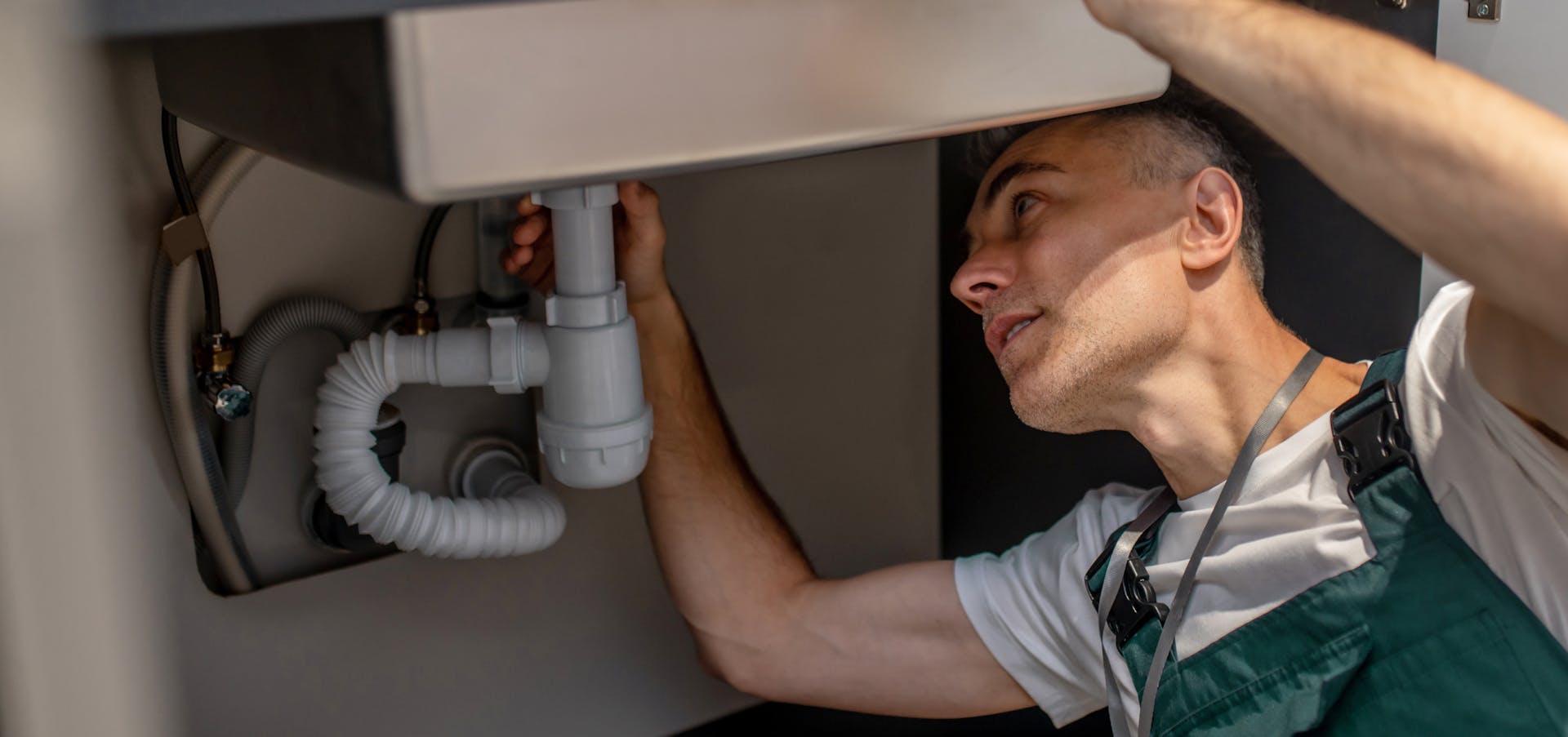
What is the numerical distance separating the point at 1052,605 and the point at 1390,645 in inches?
12.3

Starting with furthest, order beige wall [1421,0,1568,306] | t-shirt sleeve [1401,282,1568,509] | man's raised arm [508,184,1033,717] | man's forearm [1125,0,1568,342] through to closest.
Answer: man's raised arm [508,184,1033,717], beige wall [1421,0,1568,306], t-shirt sleeve [1401,282,1568,509], man's forearm [1125,0,1568,342]

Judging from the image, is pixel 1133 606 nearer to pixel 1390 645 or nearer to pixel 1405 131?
pixel 1390 645

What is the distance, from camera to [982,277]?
1062 millimetres

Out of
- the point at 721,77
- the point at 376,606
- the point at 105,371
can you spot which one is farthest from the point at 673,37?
the point at 376,606

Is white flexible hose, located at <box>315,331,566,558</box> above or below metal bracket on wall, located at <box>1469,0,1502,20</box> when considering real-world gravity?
below

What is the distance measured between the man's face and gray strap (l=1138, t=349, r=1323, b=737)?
9 centimetres

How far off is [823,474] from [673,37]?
33.3 inches

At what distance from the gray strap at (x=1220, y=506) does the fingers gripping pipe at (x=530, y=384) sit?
41cm

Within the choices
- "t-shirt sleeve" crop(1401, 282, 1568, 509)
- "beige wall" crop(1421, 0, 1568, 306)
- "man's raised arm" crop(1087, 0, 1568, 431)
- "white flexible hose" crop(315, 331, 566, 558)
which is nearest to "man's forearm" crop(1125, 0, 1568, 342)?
"man's raised arm" crop(1087, 0, 1568, 431)

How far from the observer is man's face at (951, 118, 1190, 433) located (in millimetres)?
1001

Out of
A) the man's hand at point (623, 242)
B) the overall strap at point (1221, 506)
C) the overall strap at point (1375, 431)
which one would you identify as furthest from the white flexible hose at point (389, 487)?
the overall strap at point (1375, 431)

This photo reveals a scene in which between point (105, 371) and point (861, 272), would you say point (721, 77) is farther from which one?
point (861, 272)

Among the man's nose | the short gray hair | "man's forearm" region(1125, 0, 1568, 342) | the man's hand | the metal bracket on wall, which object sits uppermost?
the metal bracket on wall

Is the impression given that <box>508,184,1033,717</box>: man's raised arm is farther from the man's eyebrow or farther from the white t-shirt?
the man's eyebrow
